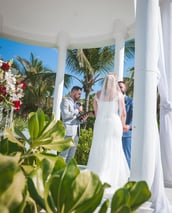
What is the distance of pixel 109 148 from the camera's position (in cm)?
554

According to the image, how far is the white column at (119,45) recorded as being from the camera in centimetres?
862

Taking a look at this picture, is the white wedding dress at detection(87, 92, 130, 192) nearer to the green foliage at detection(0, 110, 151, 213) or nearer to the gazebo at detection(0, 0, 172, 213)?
the gazebo at detection(0, 0, 172, 213)

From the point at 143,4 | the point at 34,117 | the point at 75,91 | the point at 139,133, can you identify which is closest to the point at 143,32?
the point at 143,4

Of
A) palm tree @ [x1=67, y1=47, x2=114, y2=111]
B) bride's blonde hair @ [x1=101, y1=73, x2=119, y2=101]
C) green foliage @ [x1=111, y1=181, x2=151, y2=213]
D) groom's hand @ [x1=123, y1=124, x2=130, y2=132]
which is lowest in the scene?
green foliage @ [x1=111, y1=181, x2=151, y2=213]

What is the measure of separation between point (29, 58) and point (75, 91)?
20.7 meters

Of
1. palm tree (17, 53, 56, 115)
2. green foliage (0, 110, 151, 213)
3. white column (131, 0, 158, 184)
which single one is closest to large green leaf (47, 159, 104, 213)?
green foliage (0, 110, 151, 213)

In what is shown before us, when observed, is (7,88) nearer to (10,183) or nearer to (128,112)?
(10,183)

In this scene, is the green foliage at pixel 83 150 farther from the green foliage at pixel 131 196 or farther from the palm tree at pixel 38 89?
the palm tree at pixel 38 89

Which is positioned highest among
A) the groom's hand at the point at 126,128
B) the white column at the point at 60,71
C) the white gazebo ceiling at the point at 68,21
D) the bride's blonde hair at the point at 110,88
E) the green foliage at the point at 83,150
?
the white gazebo ceiling at the point at 68,21

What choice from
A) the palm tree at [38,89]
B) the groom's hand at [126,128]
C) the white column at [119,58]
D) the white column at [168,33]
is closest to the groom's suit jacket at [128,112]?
the groom's hand at [126,128]

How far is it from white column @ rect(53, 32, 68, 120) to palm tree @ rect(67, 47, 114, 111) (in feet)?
32.9

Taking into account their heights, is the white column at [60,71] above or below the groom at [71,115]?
above

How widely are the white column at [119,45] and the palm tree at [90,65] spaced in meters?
11.1

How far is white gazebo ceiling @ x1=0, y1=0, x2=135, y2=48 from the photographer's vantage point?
8961 millimetres
